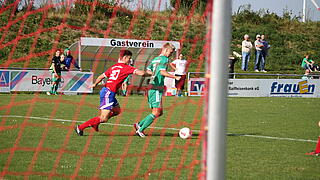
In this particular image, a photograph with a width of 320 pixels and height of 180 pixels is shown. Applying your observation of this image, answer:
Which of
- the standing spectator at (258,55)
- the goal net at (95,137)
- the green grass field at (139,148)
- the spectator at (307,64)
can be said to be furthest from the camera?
the spectator at (307,64)

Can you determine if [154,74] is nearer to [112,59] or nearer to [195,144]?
[195,144]

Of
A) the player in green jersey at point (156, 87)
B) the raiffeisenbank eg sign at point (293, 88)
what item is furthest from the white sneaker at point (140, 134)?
the raiffeisenbank eg sign at point (293, 88)

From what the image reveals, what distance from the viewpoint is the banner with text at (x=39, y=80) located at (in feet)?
73.2

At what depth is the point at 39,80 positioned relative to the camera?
23.0 metres

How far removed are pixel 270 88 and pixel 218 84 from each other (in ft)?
75.3

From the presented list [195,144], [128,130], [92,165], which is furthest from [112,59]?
[92,165]

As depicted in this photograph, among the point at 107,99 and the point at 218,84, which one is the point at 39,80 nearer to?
the point at 107,99

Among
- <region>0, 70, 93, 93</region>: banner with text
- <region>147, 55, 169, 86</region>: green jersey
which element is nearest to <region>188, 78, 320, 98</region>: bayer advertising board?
<region>0, 70, 93, 93</region>: banner with text

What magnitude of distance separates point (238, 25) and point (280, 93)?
16.5 metres

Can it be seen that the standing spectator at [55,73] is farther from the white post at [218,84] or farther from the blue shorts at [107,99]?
the white post at [218,84]

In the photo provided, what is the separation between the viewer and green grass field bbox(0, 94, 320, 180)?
7219mm

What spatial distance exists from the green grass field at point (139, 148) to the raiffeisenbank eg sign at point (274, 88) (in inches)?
405

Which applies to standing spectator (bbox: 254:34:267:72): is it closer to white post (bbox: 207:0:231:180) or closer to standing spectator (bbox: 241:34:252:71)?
standing spectator (bbox: 241:34:252:71)

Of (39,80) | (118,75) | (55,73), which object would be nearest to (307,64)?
(55,73)
